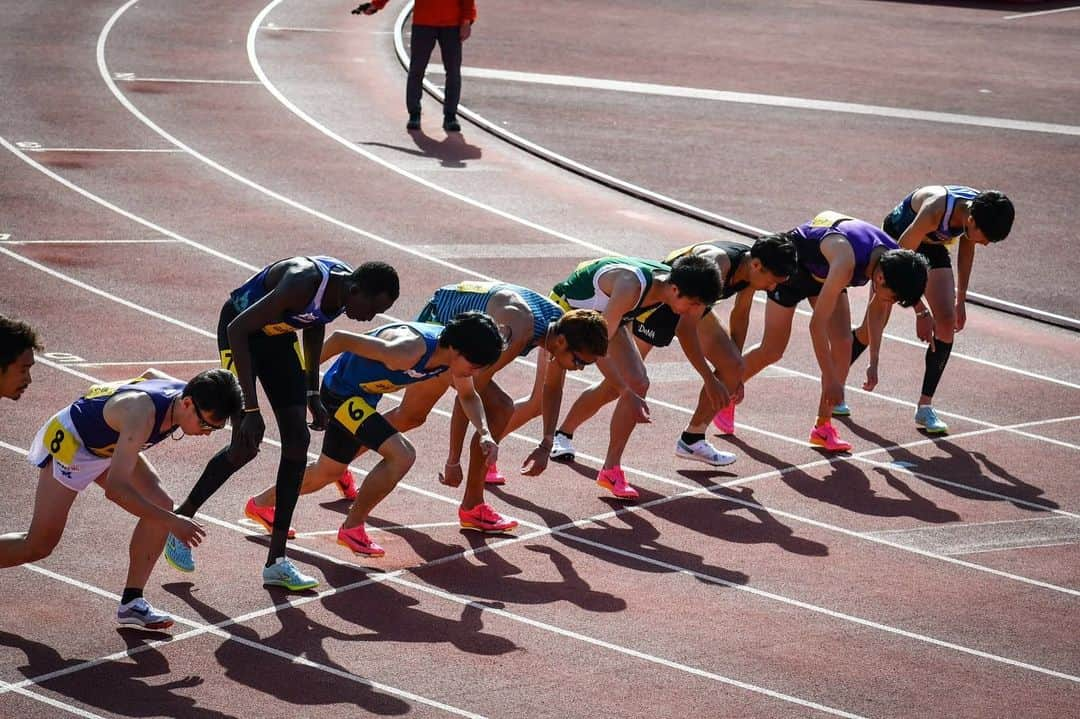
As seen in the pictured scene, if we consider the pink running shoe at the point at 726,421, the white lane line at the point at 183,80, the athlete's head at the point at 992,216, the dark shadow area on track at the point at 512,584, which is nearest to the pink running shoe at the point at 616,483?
the dark shadow area on track at the point at 512,584

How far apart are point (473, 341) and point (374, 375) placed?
78 cm

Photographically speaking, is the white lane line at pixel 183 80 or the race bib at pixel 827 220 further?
the white lane line at pixel 183 80

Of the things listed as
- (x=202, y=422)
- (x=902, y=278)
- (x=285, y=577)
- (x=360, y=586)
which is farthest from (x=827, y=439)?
(x=202, y=422)

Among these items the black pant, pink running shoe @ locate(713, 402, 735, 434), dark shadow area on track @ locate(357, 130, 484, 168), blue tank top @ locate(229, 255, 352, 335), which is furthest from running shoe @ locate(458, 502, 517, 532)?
the black pant

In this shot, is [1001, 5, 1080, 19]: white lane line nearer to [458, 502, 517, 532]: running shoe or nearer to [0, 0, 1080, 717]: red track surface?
[0, 0, 1080, 717]: red track surface

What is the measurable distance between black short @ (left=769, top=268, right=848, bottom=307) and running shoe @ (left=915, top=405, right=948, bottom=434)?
1.32 meters

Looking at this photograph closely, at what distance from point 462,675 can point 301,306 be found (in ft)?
7.42

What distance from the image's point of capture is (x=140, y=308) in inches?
532

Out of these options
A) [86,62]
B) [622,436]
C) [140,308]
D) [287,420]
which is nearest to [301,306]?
[287,420]

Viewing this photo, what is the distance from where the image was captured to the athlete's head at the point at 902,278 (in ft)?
34.1

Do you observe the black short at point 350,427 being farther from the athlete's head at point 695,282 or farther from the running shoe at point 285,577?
the athlete's head at point 695,282

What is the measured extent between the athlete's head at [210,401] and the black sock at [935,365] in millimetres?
6570

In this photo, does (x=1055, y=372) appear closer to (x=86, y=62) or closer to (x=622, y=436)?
(x=622, y=436)

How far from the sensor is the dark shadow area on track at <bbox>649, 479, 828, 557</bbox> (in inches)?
380
